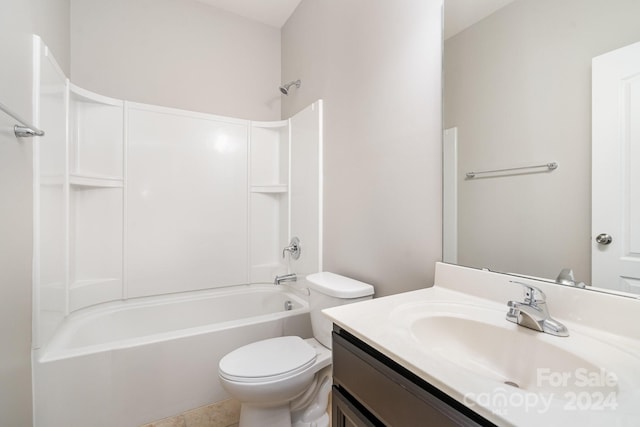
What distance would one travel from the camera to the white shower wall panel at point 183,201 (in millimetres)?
1975

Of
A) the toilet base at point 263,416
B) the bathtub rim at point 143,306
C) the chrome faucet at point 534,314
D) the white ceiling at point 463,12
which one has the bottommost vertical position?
the toilet base at point 263,416

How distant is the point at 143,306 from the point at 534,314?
2.24m

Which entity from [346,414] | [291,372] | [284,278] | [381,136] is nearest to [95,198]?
[284,278]

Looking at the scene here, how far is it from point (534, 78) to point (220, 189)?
6.86 feet

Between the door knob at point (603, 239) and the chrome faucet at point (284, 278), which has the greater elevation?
the door knob at point (603, 239)

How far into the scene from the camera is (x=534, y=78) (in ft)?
2.76

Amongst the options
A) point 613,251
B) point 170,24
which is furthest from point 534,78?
point 170,24

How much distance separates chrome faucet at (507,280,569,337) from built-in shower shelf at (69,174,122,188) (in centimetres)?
230

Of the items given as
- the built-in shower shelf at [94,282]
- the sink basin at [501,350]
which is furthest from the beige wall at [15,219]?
the sink basin at [501,350]

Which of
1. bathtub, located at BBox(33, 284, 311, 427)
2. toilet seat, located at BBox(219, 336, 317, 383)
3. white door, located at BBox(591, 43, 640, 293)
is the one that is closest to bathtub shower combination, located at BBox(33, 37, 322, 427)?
bathtub, located at BBox(33, 284, 311, 427)

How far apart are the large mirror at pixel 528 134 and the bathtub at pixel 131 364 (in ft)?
4.15

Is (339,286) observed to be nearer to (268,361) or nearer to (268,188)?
(268,361)

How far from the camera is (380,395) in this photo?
0.65 metres

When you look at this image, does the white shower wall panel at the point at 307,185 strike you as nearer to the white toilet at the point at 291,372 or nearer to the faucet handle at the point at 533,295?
the white toilet at the point at 291,372
